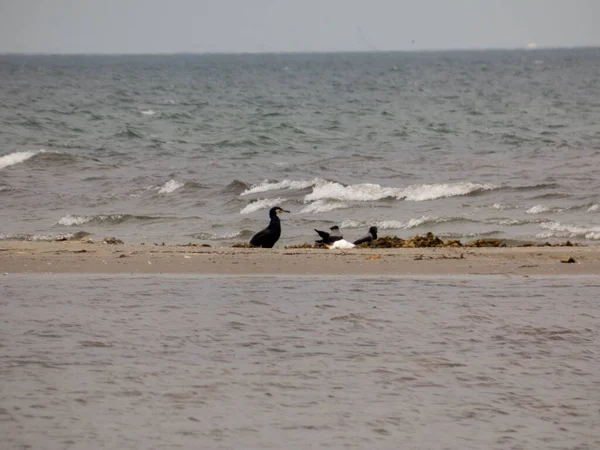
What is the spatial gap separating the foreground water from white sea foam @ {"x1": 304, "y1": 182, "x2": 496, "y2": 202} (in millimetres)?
8276

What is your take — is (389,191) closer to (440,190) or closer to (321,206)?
(440,190)

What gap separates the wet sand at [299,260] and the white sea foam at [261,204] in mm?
5251

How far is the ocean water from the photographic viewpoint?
16312 millimetres

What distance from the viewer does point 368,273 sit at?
11156mm

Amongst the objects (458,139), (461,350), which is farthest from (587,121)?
(461,350)

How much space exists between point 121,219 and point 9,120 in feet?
69.7

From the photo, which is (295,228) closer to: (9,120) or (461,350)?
(461,350)

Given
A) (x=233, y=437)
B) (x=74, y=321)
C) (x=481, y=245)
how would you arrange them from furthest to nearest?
(x=481, y=245) < (x=74, y=321) < (x=233, y=437)

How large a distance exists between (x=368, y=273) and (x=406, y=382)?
4.05 m

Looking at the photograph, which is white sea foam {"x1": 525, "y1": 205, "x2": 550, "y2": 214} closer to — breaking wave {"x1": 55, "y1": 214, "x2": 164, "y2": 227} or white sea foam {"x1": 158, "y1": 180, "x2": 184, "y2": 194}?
breaking wave {"x1": 55, "y1": 214, "x2": 164, "y2": 227}

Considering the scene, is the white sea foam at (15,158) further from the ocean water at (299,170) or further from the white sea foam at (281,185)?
the white sea foam at (281,185)

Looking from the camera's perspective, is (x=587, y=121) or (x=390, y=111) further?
(x=390, y=111)

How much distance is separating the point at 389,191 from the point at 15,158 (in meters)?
9.90

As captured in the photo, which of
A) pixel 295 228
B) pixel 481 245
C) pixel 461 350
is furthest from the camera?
pixel 295 228
